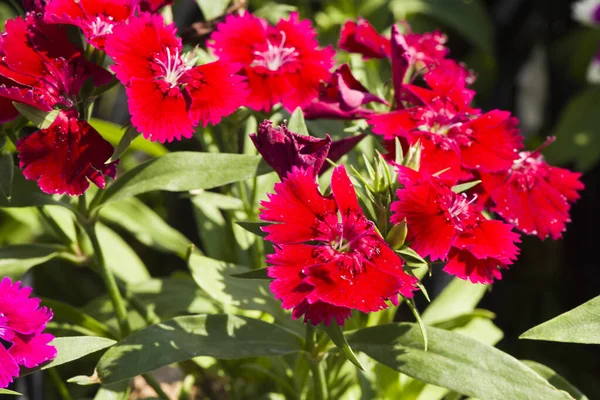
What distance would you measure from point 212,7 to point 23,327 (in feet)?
2.34

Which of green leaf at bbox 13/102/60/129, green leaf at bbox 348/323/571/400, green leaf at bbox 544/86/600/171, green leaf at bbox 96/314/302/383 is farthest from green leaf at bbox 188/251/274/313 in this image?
green leaf at bbox 544/86/600/171

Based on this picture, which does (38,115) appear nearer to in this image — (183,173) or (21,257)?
(183,173)

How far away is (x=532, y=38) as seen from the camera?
220 centimetres

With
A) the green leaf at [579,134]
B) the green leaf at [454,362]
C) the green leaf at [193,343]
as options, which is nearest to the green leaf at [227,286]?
the green leaf at [193,343]

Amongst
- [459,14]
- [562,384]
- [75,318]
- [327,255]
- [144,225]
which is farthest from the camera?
[459,14]

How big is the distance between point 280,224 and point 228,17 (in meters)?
0.39

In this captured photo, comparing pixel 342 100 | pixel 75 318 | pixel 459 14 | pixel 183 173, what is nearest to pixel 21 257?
pixel 75 318

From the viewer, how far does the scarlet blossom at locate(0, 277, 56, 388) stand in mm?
808

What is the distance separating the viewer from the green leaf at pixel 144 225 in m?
1.43

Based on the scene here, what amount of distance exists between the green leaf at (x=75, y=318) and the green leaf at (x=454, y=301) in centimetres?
53

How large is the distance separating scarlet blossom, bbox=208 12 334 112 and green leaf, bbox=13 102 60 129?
24cm

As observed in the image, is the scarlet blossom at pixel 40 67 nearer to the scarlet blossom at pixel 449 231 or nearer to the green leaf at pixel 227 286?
Result: the green leaf at pixel 227 286

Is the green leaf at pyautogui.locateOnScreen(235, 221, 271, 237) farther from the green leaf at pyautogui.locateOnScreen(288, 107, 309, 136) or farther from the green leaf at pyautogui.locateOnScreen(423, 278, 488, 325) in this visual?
the green leaf at pyautogui.locateOnScreen(423, 278, 488, 325)

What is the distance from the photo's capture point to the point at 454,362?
917 millimetres
